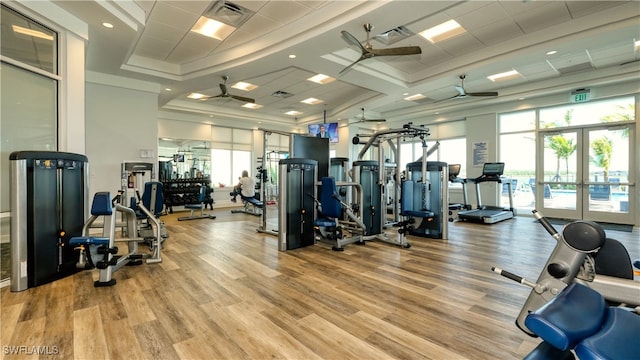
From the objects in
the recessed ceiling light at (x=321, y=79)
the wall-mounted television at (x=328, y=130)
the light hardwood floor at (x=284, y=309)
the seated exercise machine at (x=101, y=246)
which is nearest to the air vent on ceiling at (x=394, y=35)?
the recessed ceiling light at (x=321, y=79)

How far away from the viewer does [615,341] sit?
34.3 inches

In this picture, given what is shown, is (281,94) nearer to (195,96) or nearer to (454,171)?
(195,96)

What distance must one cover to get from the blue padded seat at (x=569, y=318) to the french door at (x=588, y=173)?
850cm

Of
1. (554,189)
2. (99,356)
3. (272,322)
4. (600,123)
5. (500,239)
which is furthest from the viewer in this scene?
(554,189)

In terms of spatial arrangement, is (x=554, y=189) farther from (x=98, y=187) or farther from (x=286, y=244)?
(x=98, y=187)

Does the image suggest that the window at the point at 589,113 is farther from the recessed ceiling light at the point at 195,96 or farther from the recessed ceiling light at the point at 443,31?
the recessed ceiling light at the point at 195,96

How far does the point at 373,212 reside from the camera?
5586 millimetres

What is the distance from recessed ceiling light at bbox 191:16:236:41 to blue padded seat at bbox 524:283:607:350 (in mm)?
5478

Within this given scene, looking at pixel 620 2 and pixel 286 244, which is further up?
pixel 620 2

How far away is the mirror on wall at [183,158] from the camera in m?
9.34

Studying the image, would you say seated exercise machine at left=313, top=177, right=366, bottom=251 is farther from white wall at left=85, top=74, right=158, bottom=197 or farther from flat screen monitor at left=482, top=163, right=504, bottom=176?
flat screen monitor at left=482, top=163, right=504, bottom=176

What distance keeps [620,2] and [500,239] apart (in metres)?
4.01

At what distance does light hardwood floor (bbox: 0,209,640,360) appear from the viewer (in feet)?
6.38

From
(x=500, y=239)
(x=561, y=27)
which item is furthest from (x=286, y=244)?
(x=561, y=27)
